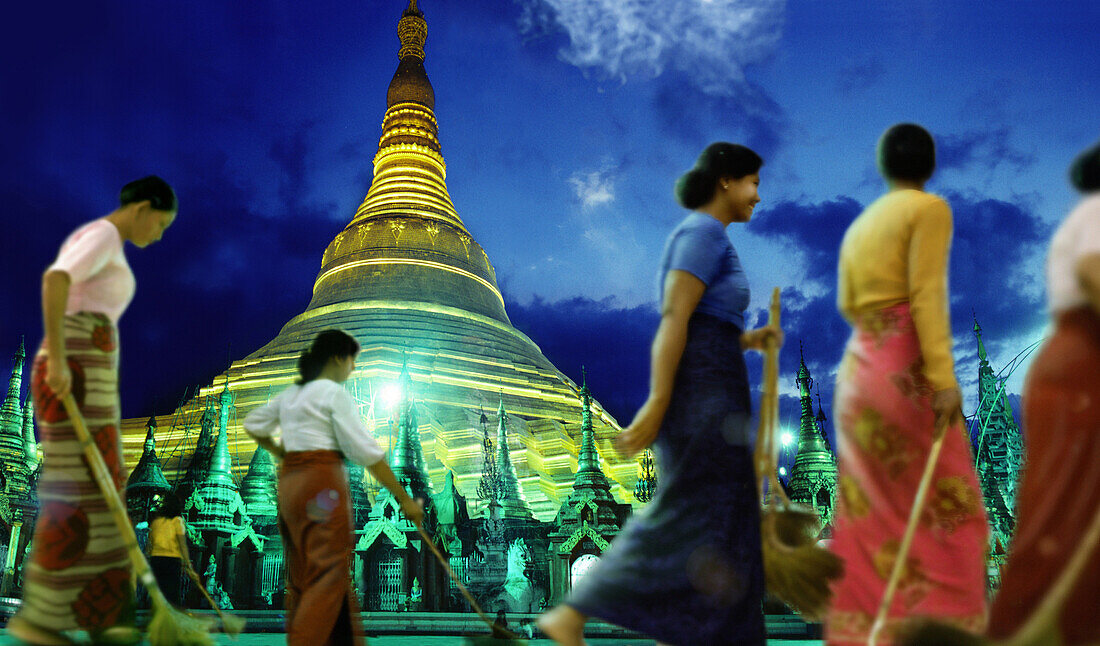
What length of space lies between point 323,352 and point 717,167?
1750mm

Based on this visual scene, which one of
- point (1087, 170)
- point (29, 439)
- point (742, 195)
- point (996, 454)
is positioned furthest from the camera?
point (29, 439)

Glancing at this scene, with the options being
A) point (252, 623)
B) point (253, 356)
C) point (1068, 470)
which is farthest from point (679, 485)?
point (253, 356)

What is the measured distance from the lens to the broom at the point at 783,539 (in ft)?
8.47

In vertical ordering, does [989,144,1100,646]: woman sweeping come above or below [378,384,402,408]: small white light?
below

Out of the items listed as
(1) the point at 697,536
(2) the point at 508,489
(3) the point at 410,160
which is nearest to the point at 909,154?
(1) the point at 697,536

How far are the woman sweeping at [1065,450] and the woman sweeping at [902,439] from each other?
775mm

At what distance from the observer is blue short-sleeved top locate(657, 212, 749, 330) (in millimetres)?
2801

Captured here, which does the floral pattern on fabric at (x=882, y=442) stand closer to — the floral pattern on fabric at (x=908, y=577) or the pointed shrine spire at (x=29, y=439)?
the floral pattern on fabric at (x=908, y=577)

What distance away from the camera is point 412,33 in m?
35.2

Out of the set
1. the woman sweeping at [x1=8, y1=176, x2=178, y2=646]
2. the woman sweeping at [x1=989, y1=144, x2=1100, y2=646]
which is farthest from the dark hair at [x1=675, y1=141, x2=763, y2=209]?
the woman sweeping at [x1=8, y1=176, x2=178, y2=646]

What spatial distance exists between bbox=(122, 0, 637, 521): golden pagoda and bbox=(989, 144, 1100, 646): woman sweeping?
1562cm

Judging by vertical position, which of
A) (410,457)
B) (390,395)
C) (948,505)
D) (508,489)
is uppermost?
(390,395)

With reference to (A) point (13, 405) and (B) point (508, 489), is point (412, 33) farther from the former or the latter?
(B) point (508, 489)

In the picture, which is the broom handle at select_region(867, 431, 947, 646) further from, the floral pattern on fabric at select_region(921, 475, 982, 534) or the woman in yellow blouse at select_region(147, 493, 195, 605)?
the woman in yellow blouse at select_region(147, 493, 195, 605)
